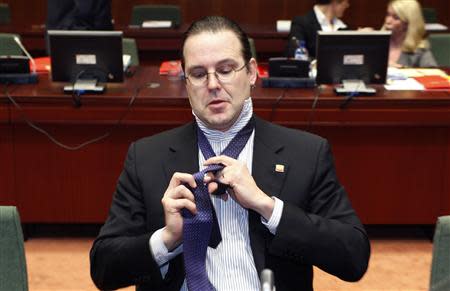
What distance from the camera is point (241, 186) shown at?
209cm

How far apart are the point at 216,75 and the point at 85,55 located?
8.64 feet

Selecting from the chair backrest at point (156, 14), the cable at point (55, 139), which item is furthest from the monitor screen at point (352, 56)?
the chair backrest at point (156, 14)

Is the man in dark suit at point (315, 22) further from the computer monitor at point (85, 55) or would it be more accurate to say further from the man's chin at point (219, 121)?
the man's chin at point (219, 121)

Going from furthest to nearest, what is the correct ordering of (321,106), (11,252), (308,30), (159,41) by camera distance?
(159,41), (308,30), (321,106), (11,252)

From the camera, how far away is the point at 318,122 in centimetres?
459

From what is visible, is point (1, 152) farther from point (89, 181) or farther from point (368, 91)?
point (368, 91)

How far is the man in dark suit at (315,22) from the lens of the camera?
21.2 feet

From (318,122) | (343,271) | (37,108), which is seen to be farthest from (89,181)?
(343,271)

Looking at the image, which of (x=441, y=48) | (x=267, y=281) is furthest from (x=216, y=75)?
(x=441, y=48)

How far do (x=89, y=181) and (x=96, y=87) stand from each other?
0.57 meters

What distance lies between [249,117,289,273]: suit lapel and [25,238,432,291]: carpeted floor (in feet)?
6.47

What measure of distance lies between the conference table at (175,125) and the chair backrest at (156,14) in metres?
3.09

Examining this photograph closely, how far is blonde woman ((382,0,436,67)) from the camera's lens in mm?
5781

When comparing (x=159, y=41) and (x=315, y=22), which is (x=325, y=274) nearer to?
(x=315, y=22)
